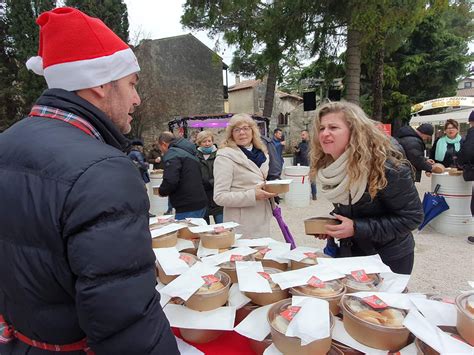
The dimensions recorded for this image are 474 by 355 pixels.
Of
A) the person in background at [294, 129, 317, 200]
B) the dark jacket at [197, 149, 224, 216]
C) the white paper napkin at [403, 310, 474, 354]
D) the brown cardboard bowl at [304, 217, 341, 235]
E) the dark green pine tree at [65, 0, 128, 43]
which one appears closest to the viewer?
the white paper napkin at [403, 310, 474, 354]

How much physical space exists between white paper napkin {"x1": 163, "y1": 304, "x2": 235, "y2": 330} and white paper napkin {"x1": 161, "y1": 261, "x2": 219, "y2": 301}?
0.23 ft

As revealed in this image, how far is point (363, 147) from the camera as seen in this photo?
5.41 feet

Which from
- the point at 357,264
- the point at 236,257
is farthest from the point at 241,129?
the point at 357,264

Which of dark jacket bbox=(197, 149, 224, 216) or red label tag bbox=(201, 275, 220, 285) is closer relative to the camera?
red label tag bbox=(201, 275, 220, 285)

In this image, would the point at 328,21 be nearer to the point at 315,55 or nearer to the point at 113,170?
the point at 315,55

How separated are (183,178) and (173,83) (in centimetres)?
1904

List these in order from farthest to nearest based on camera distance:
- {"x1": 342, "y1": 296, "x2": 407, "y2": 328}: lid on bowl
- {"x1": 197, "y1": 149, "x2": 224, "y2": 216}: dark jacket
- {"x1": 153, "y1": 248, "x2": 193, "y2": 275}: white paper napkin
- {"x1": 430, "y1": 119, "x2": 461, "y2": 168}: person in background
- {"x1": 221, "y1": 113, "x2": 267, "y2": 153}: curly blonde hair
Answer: {"x1": 430, "y1": 119, "x2": 461, "y2": 168}: person in background → {"x1": 197, "y1": 149, "x2": 224, "y2": 216}: dark jacket → {"x1": 221, "y1": 113, "x2": 267, "y2": 153}: curly blonde hair → {"x1": 153, "y1": 248, "x2": 193, "y2": 275}: white paper napkin → {"x1": 342, "y1": 296, "x2": 407, "y2": 328}: lid on bowl

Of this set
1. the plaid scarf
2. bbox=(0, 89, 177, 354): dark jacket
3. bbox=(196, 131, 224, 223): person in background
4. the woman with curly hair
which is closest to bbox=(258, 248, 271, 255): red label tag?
the woman with curly hair

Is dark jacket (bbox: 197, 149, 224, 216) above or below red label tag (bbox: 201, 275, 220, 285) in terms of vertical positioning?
above

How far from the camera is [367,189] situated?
65.6 inches

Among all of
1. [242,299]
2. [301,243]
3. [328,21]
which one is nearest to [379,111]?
[328,21]

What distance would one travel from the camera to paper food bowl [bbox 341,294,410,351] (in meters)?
0.95

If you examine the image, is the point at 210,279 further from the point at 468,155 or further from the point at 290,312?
the point at 468,155

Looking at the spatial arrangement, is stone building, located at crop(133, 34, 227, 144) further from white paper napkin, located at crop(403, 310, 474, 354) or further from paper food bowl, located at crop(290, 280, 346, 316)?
white paper napkin, located at crop(403, 310, 474, 354)
